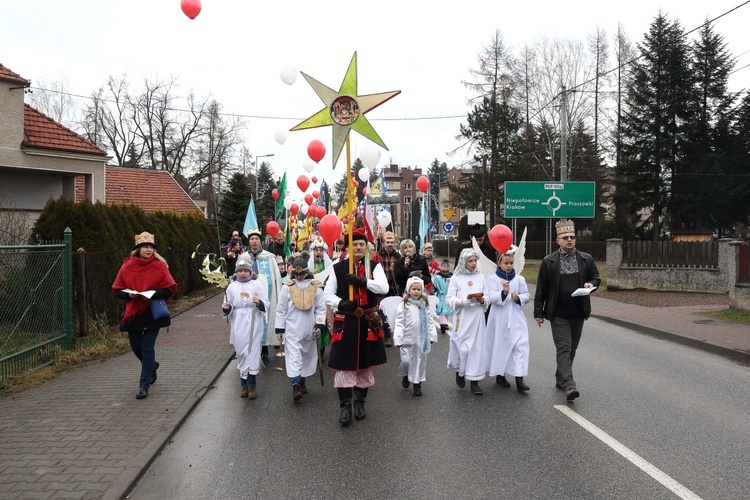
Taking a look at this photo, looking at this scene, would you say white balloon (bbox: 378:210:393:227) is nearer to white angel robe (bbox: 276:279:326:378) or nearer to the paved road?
the paved road

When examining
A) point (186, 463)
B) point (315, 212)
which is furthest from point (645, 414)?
point (315, 212)

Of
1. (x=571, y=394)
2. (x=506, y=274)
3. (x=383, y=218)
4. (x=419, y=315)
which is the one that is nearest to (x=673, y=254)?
(x=383, y=218)

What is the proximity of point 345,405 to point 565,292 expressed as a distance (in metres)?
2.74

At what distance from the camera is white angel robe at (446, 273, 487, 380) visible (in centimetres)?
707

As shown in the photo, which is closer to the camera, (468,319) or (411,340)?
(411,340)

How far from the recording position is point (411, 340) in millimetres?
7035

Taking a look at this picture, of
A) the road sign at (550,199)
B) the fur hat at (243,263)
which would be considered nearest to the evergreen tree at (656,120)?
the road sign at (550,199)

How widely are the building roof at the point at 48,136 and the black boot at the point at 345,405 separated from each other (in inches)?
594

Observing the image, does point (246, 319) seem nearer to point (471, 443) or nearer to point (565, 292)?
point (471, 443)

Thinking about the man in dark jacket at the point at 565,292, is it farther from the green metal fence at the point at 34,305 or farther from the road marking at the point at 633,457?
the green metal fence at the point at 34,305

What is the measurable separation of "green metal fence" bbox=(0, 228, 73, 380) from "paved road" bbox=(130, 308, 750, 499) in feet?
8.32

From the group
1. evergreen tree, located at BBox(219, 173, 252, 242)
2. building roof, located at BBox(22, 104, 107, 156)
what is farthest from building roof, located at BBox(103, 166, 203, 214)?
building roof, located at BBox(22, 104, 107, 156)

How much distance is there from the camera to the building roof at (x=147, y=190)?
105ft

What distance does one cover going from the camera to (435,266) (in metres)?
11.7
